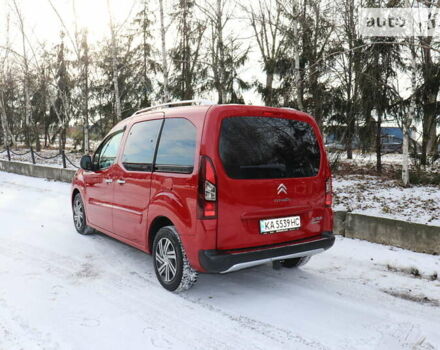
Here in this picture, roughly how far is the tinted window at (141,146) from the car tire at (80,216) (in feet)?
5.96

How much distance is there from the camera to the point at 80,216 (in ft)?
20.6

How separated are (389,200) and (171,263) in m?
5.62

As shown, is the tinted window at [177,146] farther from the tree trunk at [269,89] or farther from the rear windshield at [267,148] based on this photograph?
the tree trunk at [269,89]

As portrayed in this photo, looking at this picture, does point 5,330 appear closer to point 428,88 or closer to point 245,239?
point 245,239

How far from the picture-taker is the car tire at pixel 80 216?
613 centimetres

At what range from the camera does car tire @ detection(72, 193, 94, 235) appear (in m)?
6.13

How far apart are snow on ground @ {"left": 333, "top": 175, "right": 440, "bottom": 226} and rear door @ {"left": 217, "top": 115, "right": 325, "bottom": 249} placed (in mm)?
3106

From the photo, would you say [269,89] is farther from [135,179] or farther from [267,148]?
[267,148]

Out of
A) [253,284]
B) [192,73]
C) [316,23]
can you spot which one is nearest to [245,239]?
[253,284]

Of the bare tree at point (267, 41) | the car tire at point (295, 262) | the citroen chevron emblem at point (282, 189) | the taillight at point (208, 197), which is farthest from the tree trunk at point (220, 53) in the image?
the taillight at point (208, 197)

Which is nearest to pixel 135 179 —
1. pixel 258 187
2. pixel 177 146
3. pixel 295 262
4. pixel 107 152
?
pixel 177 146

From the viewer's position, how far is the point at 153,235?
4238 mm

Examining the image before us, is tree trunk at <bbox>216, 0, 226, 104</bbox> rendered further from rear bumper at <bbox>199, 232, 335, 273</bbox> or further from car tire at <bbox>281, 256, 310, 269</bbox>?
rear bumper at <bbox>199, 232, 335, 273</bbox>

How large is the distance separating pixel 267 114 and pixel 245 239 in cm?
125
